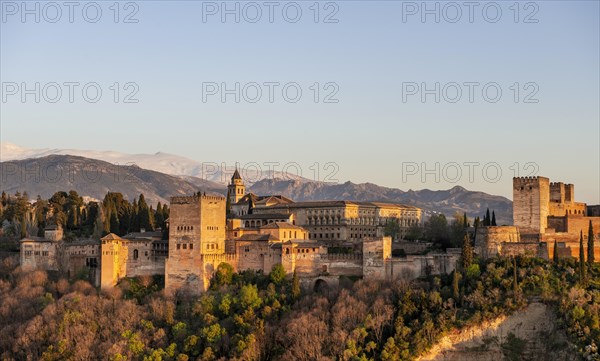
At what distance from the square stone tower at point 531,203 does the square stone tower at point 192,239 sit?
17.9m

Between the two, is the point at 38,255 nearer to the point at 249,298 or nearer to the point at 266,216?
the point at 266,216

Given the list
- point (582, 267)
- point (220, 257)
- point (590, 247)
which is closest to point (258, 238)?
point (220, 257)

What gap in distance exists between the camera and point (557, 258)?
5406cm

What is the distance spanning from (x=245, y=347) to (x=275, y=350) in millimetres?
1815

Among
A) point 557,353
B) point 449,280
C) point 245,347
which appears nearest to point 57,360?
point 245,347

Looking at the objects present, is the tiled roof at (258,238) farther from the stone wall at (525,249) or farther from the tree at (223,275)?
the stone wall at (525,249)

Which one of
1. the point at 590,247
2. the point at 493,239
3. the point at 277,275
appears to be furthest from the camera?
the point at 277,275

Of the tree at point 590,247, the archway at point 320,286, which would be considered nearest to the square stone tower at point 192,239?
the archway at point 320,286

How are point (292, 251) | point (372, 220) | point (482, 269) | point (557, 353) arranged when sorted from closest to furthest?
point (557, 353) < point (482, 269) < point (292, 251) < point (372, 220)

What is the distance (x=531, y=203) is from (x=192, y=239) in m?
20.3

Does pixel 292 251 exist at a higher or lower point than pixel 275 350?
higher

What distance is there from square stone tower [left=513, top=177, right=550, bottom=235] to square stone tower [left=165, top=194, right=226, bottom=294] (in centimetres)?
1790

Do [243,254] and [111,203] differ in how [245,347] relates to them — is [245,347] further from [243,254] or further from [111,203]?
[111,203]

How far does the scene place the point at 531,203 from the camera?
5953 centimetres
